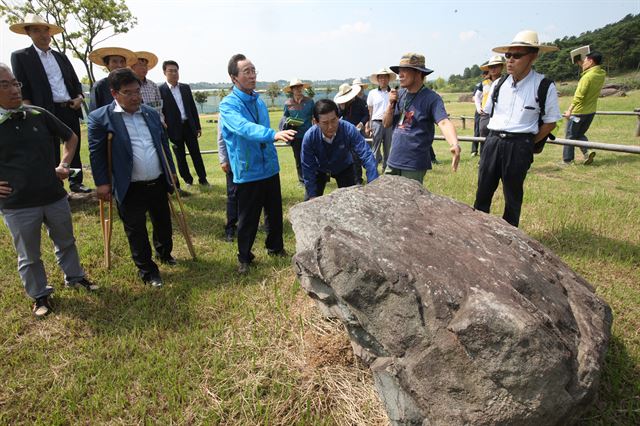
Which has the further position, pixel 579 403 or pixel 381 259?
pixel 381 259

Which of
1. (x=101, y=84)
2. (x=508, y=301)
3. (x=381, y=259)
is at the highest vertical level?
(x=101, y=84)

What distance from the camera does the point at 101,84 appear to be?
5.39 metres

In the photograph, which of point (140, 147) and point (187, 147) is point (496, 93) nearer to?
point (140, 147)

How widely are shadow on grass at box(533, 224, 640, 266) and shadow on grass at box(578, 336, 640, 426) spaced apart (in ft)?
5.41

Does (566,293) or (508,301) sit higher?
(508,301)

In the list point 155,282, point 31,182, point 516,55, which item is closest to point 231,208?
point 155,282

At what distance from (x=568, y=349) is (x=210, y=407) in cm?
229

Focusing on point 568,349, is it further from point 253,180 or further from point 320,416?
point 253,180

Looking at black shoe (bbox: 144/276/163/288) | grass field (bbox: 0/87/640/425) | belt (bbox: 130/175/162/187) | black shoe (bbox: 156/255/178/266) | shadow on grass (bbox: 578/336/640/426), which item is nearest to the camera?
shadow on grass (bbox: 578/336/640/426)

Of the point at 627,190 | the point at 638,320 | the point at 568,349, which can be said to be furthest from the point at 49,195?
the point at 627,190

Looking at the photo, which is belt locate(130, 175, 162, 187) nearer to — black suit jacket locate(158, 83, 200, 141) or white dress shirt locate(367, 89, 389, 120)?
black suit jacket locate(158, 83, 200, 141)

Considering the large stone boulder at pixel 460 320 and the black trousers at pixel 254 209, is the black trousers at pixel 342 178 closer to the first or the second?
the black trousers at pixel 254 209

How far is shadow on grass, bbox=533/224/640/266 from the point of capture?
14.0 feet

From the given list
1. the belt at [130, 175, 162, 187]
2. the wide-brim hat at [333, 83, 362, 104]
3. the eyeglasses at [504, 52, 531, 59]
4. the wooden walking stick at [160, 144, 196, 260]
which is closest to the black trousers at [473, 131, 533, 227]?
the eyeglasses at [504, 52, 531, 59]
